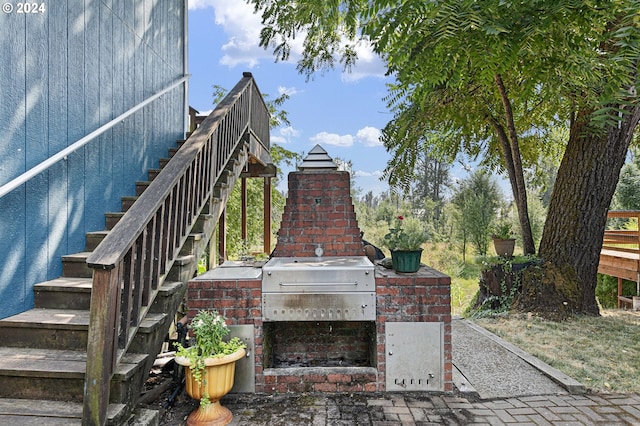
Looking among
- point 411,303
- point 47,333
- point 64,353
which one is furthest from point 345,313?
point 47,333

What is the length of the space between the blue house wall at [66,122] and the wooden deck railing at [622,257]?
304 inches

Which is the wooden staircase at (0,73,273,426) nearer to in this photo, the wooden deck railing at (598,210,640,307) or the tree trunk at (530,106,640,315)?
the tree trunk at (530,106,640,315)

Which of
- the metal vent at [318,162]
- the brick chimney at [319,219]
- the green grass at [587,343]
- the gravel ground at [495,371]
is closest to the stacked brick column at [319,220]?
the brick chimney at [319,219]

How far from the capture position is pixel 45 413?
2.03 meters

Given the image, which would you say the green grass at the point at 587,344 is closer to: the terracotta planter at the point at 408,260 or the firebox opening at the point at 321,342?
the terracotta planter at the point at 408,260

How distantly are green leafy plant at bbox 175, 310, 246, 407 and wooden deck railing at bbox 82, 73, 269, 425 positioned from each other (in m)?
0.36

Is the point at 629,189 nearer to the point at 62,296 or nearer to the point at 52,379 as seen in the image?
the point at 62,296

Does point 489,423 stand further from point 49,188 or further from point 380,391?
point 49,188

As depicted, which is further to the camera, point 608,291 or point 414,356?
point 608,291

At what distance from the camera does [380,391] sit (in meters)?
2.98

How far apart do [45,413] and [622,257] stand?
951 cm

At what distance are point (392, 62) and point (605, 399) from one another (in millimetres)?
2919

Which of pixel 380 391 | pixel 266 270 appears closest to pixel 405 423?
pixel 380 391

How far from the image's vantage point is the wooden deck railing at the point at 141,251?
1905 millimetres
